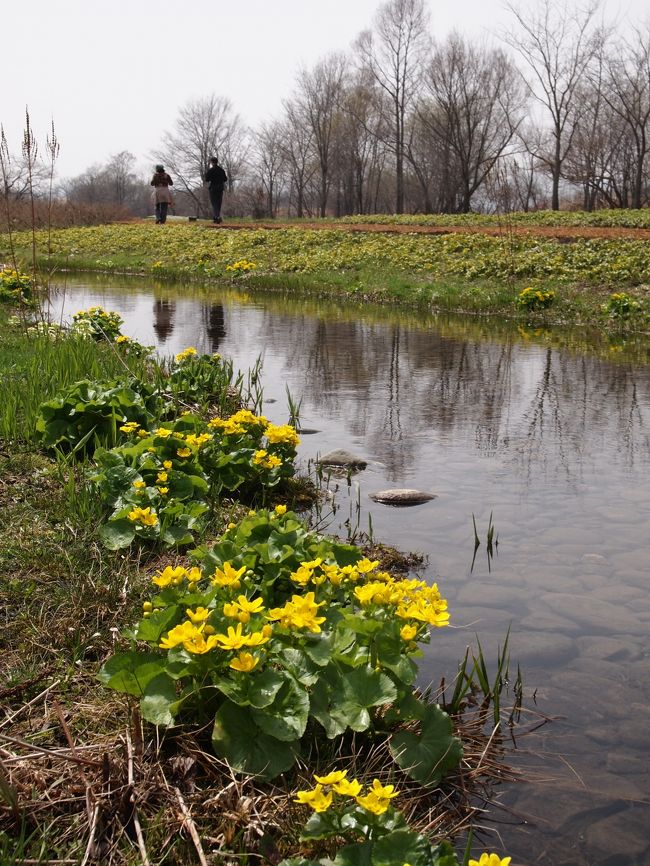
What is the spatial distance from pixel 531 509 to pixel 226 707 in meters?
2.63

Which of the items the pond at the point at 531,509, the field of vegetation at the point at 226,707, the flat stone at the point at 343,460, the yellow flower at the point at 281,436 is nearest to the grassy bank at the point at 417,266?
the pond at the point at 531,509

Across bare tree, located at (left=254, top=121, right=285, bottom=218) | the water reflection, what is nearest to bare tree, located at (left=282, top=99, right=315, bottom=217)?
bare tree, located at (left=254, top=121, right=285, bottom=218)

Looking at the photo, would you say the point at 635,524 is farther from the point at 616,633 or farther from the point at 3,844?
the point at 3,844

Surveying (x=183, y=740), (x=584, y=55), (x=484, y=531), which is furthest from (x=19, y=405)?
(x=584, y=55)

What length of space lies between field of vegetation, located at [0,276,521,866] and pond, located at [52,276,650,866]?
19cm

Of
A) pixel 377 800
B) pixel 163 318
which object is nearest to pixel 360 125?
pixel 163 318

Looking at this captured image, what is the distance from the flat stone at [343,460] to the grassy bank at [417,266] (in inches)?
304

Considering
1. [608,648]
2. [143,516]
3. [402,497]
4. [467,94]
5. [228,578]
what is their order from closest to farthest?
[228,578] → [608,648] → [143,516] → [402,497] → [467,94]

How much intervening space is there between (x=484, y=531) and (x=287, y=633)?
1.97m

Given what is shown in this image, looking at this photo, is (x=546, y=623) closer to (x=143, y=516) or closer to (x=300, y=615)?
(x=300, y=615)

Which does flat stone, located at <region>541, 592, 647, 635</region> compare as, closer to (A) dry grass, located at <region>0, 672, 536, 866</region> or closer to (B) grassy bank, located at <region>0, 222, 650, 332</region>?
(A) dry grass, located at <region>0, 672, 536, 866</region>

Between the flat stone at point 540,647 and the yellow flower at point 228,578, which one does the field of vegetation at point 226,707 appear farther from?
the flat stone at point 540,647

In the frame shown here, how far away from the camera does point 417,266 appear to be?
17031 mm

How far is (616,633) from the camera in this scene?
10.1ft
